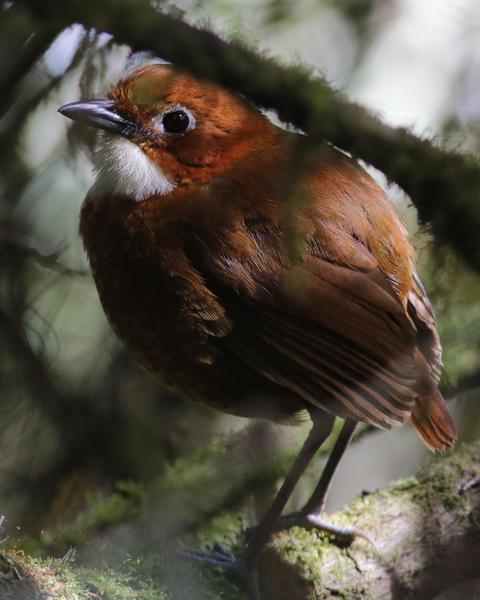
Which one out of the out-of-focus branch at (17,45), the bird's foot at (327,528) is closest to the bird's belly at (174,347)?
the bird's foot at (327,528)

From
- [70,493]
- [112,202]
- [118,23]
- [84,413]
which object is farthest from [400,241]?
[70,493]

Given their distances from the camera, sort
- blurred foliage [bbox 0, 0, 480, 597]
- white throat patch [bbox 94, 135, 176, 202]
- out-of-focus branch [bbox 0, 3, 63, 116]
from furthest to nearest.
Answer: white throat patch [bbox 94, 135, 176, 202], blurred foliage [bbox 0, 0, 480, 597], out-of-focus branch [bbox 0, 3, 63, 116]

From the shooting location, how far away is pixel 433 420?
2.52 meters

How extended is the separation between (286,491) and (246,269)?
2.33 ft

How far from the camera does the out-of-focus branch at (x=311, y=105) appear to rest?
2.08 metres

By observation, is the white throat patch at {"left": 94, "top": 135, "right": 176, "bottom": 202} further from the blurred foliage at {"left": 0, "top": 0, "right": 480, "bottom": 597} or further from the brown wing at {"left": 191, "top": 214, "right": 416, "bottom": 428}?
the brown wing at {"left": 191, "top": 214, "right": 416, "bottom": 428}

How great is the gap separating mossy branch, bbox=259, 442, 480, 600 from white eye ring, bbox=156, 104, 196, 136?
1.16m

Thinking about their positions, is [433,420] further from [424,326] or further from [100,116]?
[100,116]

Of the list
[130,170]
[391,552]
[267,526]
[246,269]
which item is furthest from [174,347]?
[391,552]

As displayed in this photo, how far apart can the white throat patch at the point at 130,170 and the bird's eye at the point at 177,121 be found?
100mm

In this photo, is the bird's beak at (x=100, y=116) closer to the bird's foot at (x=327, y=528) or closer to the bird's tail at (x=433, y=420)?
the bird's tail at (x=433, y=420)

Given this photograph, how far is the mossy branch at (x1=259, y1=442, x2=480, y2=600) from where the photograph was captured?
8.29ft

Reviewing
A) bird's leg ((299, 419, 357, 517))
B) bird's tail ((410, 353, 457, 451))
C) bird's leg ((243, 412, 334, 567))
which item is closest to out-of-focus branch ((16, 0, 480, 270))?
bird's tail ((410, 353, 457, 451))

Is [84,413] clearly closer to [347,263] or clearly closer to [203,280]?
[203,280]
